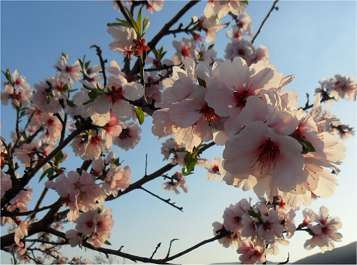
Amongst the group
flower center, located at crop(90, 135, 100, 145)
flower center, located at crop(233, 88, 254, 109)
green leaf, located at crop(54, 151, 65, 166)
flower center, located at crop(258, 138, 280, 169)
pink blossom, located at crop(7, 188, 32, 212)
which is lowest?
flower center, located at crop(258, 138, 280, 169)

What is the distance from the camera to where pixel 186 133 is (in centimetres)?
138

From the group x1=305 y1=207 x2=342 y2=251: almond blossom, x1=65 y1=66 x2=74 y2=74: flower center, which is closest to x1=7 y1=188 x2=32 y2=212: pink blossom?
x1=65 y1=66 x2=74 y2=74: flower center

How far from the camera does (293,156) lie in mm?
997

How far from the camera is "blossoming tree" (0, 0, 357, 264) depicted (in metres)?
1.04

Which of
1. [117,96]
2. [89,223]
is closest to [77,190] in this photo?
[89,223]

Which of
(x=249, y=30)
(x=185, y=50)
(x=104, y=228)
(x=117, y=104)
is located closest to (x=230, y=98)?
(x=117, y=104)

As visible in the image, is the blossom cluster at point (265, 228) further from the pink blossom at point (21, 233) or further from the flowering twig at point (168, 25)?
the pink blossom at point (21, 233)

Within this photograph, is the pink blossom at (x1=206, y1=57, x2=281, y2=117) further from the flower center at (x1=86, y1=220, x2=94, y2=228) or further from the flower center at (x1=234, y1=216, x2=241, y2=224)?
the flower center at (x1=234, y1=216, x2=241, y2=224)

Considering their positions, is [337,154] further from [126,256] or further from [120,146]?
[120,146]

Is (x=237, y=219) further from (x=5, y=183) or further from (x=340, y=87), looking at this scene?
(x=340, y=87)

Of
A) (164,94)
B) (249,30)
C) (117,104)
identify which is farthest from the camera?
(249,30)

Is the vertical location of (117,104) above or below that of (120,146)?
below

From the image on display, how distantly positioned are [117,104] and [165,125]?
730 mm

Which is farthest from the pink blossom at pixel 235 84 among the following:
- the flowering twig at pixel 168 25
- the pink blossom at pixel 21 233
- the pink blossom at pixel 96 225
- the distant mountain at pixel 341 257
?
the distant mountain at pixel 341 257
